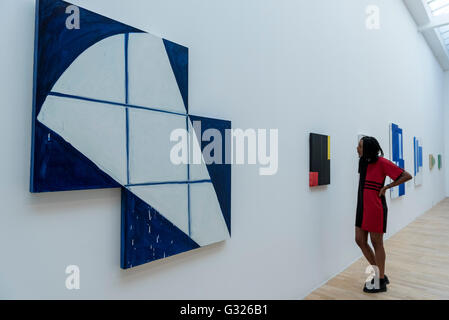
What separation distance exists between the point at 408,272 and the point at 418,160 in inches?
200

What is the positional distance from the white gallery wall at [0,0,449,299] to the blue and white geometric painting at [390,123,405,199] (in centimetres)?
72

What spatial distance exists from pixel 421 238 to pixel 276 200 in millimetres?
4402

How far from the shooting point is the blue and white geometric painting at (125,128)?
1336 millimetres

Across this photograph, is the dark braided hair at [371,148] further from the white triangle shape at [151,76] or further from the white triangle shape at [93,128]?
the white triangle shape at [93,128]

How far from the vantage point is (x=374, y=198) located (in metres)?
3.28

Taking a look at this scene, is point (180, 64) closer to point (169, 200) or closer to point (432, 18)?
point (169, 200)

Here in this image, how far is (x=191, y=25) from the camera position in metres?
2.03

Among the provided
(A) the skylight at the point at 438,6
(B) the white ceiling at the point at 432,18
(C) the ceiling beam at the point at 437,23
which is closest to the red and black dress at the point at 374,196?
(B) the white ceiling at the point at 432,18

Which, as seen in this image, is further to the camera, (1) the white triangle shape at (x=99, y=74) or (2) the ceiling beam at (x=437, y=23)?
(2) the ceiling beam at (x=437, y=23)

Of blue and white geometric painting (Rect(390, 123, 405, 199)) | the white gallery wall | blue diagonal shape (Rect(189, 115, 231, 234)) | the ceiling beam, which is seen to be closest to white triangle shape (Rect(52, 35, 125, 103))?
the white gallery wall

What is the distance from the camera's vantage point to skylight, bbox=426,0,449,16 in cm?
792

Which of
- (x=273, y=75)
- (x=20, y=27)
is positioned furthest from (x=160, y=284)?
(x=273, y=75)

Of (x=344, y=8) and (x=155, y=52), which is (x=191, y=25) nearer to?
(x=155, y=52)

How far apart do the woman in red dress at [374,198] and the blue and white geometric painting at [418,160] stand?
5.30 meters
